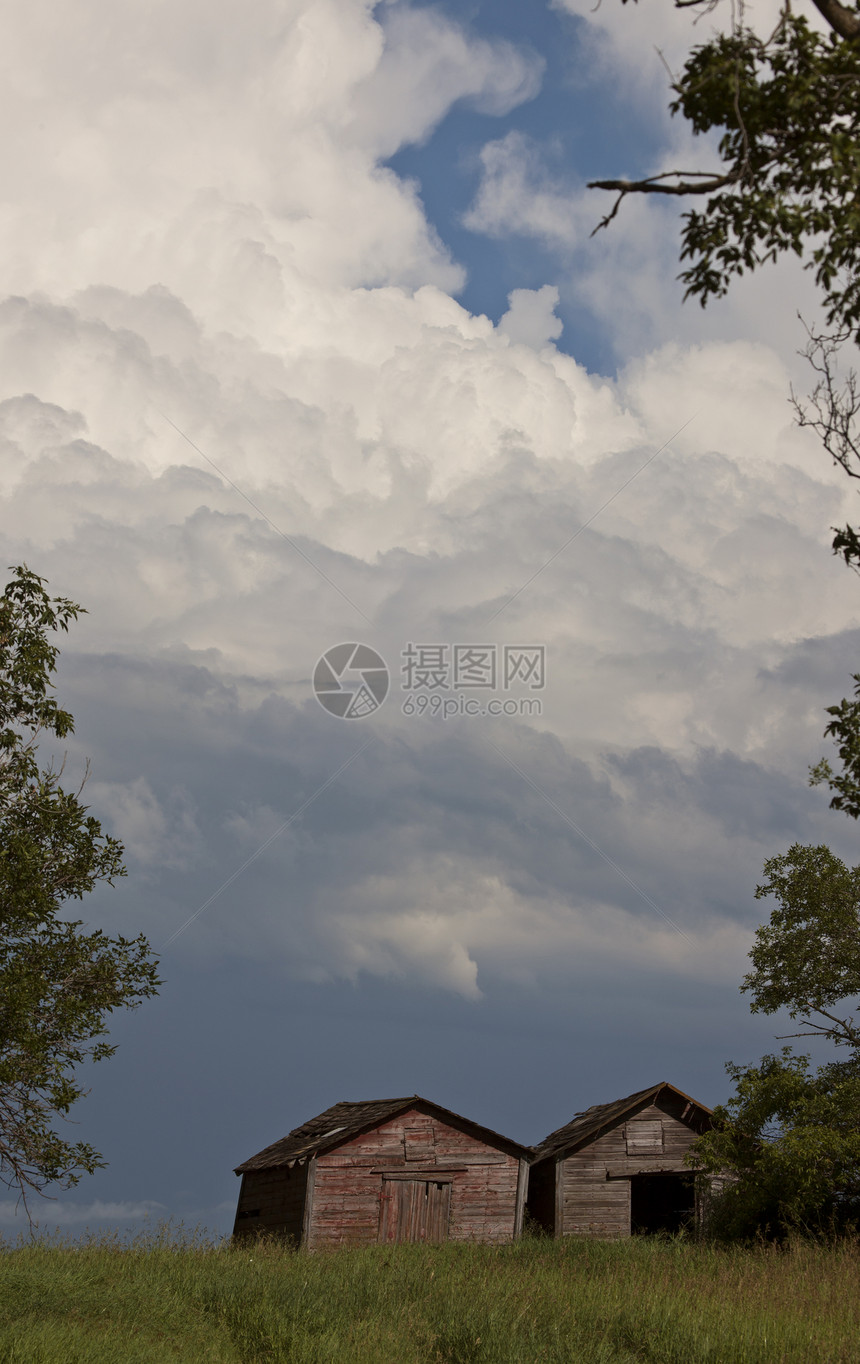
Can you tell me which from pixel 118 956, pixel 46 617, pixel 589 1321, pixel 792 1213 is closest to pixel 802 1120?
pixel 792 1213

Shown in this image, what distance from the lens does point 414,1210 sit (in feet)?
115

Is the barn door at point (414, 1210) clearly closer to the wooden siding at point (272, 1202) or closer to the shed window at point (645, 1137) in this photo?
the wooden siding at point (272, 1202)

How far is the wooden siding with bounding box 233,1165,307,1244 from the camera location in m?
34.6

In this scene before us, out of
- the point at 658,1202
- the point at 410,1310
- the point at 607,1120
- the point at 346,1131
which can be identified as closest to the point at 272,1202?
the point at 346,1131

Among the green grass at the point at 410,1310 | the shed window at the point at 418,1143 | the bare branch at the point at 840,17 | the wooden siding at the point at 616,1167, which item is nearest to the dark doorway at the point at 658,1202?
the wooden siding at the point at 616,1167

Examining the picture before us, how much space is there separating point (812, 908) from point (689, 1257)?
948 cm

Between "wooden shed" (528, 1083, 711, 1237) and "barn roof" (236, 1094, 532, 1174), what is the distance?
200 cm

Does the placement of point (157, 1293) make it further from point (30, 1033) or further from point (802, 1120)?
point (802, 1120)

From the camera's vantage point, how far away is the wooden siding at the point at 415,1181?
34219 millimetres

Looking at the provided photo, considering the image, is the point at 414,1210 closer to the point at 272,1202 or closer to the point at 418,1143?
the point at 418,1143

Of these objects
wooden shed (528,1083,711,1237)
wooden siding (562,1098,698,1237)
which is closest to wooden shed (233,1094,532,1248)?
wooden shed (528,1083,711,1237)

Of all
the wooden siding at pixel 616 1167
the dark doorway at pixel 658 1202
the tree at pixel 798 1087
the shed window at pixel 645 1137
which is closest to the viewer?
the tree at pixel 798 1087

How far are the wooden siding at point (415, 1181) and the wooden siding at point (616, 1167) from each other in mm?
2083

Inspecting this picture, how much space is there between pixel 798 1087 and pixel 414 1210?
13460 millimetres
